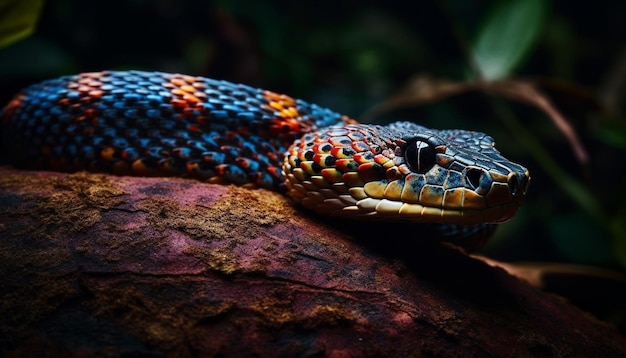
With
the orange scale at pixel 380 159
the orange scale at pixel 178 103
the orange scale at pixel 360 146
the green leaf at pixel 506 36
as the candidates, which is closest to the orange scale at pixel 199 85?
the orange scale at pixel 178 103

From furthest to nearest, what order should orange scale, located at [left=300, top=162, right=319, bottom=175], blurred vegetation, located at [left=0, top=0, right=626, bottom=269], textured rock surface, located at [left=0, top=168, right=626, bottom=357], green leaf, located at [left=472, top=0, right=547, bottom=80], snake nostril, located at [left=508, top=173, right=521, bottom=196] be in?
green leaf, located at [left=472, top=0, right=547, bottom=80]
blurred vegetation, located at [left=0, top=0, right=626, bottom=269]
orange scale, located at [left=300, top=162, right=319, bottom=175]
snake nostril, located at [left=508, top=173, right=521, bottom=196]
textured rock surface, located at [left=0, top=168, right=626, bottom=357]

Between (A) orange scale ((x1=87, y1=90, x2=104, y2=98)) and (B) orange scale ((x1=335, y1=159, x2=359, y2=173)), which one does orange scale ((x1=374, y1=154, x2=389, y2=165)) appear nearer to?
(B) orange scale ((x1=335, y1=159, x2=359, y2=173))

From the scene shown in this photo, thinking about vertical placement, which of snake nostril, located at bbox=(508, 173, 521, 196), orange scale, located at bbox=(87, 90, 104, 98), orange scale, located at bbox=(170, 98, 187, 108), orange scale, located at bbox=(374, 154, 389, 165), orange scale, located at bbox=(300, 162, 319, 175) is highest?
snake nostril, located at bbox=(508, 173, 521, 196)

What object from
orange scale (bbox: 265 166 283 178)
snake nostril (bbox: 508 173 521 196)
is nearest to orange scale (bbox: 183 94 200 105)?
orange scale (bbox: 265 166 283 178)

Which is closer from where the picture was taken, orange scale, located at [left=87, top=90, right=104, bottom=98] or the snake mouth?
the snake mouth

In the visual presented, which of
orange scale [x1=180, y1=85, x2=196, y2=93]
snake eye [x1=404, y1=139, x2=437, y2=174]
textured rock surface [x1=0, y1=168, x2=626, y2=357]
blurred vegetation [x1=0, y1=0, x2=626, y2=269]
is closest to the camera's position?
textured rock surface [x1=0, y1=168, x2=626, y2=357]

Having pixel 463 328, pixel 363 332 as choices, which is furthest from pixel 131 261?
pixel 463 328

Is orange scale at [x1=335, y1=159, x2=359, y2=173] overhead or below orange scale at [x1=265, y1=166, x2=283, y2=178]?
overhead
